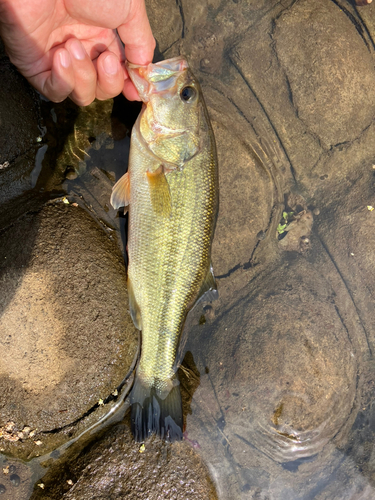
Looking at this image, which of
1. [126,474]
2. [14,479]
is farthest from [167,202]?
[14,479]

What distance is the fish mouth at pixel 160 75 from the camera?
8.70ft

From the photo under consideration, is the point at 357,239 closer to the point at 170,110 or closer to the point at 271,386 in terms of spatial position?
the point at 271,386

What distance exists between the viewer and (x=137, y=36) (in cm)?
271

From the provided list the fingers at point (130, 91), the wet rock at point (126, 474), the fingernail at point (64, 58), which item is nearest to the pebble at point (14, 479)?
the wet rock at point (126, 474)

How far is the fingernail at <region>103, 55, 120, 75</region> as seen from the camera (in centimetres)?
259

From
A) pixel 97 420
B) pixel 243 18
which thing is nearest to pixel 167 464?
pixel 97 420

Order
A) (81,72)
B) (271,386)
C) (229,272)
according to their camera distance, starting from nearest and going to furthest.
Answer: (81,72)
(271,386)
(229,272)

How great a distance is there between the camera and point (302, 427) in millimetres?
3320

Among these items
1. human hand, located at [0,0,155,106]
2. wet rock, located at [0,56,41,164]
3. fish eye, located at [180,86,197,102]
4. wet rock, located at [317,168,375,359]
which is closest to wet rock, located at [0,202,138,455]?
wet rock, located at [0,56,41,164]

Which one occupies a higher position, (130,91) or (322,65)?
(130,91)

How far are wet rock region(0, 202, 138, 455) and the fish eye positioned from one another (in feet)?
4.50

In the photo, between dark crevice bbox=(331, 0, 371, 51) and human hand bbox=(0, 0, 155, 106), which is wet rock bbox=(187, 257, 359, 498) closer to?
human hand bbox=(0, 0, 155, 106)

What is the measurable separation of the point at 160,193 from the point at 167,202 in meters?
0.09

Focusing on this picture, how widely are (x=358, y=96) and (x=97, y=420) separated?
14.0ft
